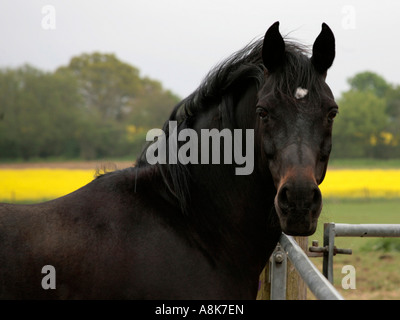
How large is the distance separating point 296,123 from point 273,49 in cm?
50

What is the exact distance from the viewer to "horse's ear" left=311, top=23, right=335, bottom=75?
259 cm

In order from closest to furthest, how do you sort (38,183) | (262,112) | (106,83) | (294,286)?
1. (262,112)
2. (294,286)
3. (38,183)
4. (106,83)

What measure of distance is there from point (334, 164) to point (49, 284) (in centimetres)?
2672

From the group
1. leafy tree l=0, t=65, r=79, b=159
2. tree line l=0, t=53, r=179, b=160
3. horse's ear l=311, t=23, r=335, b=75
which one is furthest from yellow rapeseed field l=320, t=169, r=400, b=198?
horse's ear l=311, t=23, r=335, b=75

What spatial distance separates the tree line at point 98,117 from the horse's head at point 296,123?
16.1 metres

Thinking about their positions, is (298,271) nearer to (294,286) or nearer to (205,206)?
(205,206)

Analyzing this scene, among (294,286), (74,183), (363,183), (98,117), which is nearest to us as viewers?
(294,286)

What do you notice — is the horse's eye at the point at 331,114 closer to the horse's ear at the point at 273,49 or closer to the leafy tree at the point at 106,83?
the horse's ear at the point at 273,49

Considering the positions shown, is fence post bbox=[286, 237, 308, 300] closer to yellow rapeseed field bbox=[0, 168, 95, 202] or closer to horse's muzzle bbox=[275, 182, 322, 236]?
A: horse's muzzle bbox=[275, 182, 322, 236]

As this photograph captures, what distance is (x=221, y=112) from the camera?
2793mm

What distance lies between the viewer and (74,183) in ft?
65.8

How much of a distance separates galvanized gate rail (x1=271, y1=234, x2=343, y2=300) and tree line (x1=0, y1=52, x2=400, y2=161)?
1524 centimetres

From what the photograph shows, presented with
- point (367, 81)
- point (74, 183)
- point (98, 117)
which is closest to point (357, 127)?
point (98, 117)

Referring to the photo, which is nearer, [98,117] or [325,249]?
[325,249]
